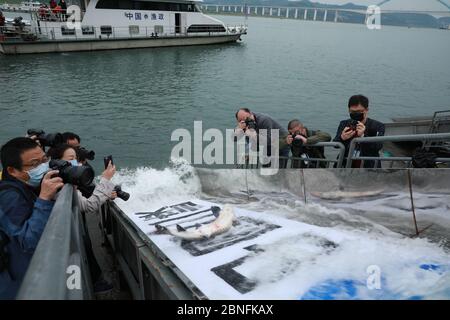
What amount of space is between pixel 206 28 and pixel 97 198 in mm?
40412

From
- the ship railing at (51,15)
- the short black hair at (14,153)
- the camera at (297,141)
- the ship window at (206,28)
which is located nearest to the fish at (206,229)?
the short black hair at (14,153)

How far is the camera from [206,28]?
40438mm

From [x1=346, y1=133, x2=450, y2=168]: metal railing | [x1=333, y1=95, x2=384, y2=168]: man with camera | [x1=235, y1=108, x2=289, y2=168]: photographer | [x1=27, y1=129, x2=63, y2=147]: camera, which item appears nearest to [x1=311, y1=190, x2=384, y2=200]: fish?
[x1=346, y1=133, x2=450, y2=168]: metal railing

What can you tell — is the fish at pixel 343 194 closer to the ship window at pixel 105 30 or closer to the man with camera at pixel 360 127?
the man with camera at pixel 360 127

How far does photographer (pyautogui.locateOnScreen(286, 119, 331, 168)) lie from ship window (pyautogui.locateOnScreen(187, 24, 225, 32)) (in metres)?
36.9

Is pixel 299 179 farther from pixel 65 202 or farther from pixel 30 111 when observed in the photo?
pixel 30 111

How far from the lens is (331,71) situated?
97.7ft

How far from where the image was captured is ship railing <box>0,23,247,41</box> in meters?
28.8

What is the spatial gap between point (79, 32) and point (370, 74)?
27.7m

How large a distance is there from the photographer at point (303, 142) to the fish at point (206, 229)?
2.01 meters

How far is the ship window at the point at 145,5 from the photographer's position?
32116 mm

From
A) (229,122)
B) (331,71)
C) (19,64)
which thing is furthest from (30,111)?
(331,71)

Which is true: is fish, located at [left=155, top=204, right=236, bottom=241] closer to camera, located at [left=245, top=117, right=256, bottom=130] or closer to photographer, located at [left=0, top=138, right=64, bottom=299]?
photographer, located at [left=0, top=138, right=64, bottom=299]
